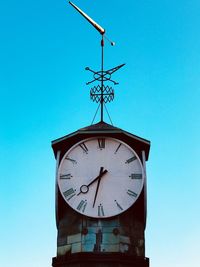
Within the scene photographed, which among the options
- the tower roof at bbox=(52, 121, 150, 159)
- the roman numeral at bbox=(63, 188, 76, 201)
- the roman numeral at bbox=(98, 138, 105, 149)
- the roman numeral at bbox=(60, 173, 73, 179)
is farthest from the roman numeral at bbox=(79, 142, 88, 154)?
the roman numeral at bbox=(63, 188, 76, 201)

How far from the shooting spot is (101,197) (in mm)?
11539

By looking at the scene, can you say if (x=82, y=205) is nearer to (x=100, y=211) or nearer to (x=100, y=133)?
(x=100, y=211)

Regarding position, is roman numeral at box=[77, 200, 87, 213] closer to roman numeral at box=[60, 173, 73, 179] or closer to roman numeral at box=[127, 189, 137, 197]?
roman numeral at box=[60, 173, 73, 179]

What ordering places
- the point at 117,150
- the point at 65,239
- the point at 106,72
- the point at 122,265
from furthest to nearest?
the point at 106,72 < the point at 117,150 < the point at 65,239 < the point at 122,265

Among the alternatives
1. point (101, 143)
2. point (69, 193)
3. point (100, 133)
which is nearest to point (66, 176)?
point (69, 193)

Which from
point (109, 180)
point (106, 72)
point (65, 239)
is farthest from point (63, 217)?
point (106, 72)

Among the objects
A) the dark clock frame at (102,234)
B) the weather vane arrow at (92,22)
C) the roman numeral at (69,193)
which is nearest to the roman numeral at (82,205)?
the dark clock frame at (102,234)

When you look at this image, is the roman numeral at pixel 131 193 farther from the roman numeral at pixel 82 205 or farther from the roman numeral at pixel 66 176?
the roman numeral at pixel 66 176

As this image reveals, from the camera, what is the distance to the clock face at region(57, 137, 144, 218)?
1146 centimetres

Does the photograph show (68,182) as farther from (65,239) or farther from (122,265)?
(122,265)

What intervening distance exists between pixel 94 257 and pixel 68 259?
63 centimetres

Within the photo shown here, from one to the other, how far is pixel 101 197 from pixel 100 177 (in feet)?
1.66

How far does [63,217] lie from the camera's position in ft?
38.8

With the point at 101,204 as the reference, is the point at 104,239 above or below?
below
